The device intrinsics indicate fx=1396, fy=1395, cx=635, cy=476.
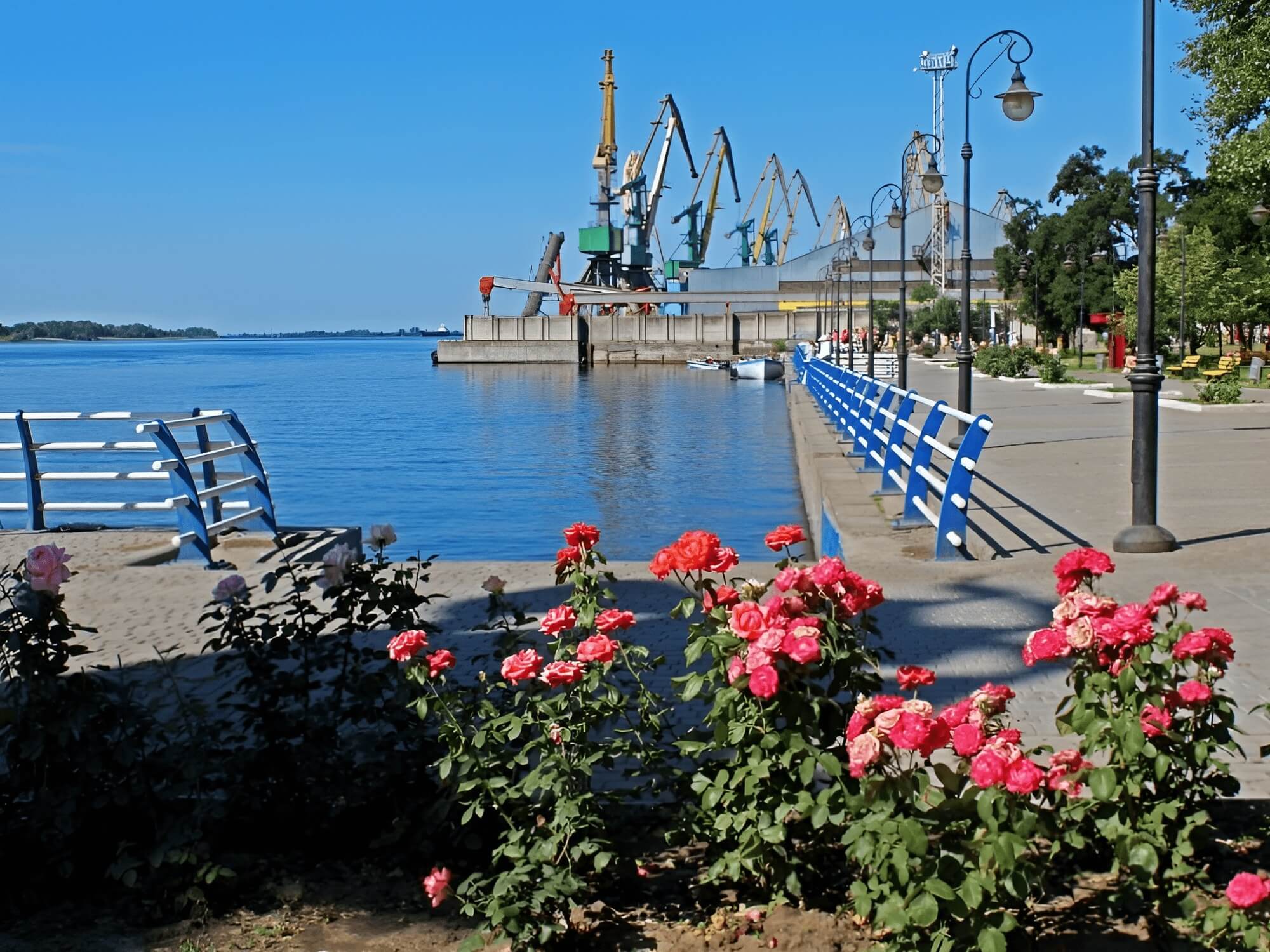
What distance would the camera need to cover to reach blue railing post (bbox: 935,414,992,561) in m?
8.51

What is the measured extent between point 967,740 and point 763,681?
0.47 metres

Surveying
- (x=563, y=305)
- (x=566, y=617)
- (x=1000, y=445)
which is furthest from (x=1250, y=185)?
(x=563, y=305)

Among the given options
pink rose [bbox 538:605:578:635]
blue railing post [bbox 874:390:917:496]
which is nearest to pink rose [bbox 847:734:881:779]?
pink rose [bbox 538:605:578:635]

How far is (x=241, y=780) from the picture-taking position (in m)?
4.16

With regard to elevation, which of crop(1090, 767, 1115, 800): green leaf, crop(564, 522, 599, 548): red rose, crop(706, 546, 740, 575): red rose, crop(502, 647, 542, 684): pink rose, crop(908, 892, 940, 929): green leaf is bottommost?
crop(908, 892, 940, 929): green leaf

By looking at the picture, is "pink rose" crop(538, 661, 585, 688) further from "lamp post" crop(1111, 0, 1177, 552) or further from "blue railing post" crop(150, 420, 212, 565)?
"blue railing post" crop(150, 420, 212, 565)

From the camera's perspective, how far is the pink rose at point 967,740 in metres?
2.89

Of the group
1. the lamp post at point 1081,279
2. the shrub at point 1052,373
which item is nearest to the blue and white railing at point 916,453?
the shrub at point 1052,373

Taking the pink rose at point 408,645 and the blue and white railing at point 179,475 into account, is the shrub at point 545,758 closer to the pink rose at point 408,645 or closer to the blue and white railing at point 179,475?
the pink rose at point 408,645

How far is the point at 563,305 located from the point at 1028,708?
365ft

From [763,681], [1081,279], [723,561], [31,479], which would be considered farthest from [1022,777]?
[1081,279]

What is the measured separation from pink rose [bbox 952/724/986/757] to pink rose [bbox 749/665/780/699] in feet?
1.36

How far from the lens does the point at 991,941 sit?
281 cm

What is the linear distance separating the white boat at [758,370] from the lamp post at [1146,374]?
63.4 metres
